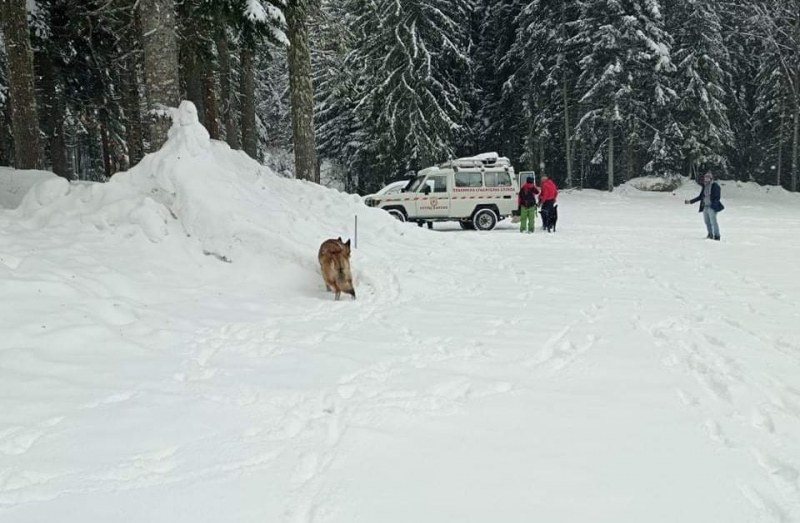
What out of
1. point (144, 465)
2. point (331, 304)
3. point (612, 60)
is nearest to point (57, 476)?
point (144, 465)

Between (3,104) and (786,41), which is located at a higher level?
(786,41)

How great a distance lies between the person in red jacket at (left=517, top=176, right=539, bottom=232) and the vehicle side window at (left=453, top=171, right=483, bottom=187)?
5.59 feet

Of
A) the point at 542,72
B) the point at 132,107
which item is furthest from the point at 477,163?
the point at 542,72

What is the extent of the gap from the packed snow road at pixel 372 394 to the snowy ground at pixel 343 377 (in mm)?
23

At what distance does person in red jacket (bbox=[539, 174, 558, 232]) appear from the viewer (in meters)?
17.5

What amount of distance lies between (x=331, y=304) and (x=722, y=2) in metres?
38.2

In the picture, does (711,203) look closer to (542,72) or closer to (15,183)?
(15,183)

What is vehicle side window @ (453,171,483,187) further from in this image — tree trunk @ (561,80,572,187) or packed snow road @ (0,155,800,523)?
tree trunk @ (561,80,572,187)

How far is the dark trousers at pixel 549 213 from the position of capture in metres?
17.7

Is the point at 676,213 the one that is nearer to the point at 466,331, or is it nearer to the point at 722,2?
the point at 722,2

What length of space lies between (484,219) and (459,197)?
1.12 m

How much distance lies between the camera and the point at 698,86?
31.2 metres

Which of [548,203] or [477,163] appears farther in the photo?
[477,163]

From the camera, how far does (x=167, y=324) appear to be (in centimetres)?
609
